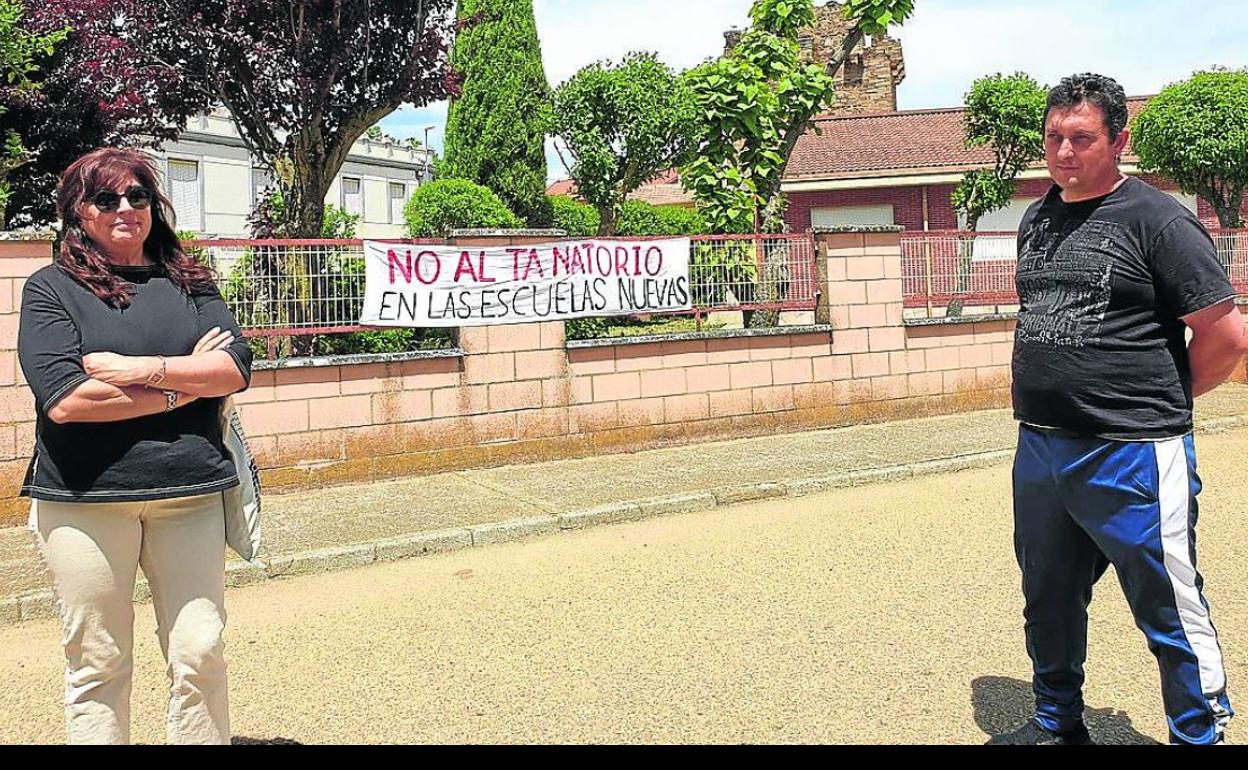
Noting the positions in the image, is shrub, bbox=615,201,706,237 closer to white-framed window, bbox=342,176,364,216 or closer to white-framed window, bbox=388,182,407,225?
white-framed window, bbox=342,176,364,216

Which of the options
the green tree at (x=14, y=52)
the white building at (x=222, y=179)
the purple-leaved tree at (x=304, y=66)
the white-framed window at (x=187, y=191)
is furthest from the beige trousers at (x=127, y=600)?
the white-framed window at (x=187, y=191)

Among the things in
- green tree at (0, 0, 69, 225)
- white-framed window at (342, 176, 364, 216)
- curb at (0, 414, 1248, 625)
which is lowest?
curb at (0, 414, 1248, 625)

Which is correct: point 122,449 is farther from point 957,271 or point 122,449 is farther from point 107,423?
point 957,271

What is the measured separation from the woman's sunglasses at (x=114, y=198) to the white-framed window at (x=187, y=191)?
32962mm

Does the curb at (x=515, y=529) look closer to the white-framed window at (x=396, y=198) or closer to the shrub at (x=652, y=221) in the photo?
the shrub at (x=652, y=221)

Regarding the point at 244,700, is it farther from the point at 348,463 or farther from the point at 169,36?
the point at 169,36

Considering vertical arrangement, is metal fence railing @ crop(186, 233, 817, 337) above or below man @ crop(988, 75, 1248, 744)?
above

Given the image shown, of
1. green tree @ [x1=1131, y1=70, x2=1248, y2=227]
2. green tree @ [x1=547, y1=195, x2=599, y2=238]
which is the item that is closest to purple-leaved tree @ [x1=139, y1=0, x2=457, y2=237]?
green tree @ [x1=547, y1=195, x2=599, y2=238]

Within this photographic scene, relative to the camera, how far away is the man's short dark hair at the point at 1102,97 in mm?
3117

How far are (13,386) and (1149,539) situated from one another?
6.65 m

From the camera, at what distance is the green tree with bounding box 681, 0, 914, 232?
12.0 metres

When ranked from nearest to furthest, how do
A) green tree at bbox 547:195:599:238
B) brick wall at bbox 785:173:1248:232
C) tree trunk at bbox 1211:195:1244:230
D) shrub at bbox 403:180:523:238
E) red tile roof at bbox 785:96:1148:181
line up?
shrub at bbox 403:180:523:238 < tree trunk at bbox 1211:195:1244:230 < green tree at bbox 547:195:599:238 < brick wall at bbox 785:173:1248:232 < red tile roof at bbox 785:96:1148:181

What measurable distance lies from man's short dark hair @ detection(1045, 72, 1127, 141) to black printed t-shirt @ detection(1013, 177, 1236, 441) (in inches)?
7.6

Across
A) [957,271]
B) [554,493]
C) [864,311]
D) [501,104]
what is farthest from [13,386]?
[501,104]
